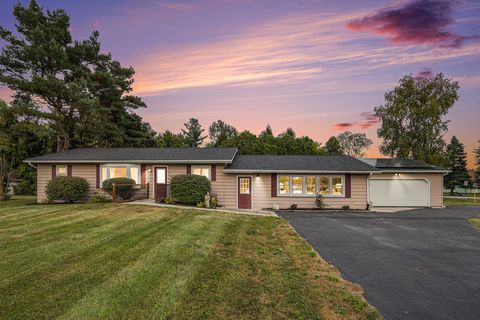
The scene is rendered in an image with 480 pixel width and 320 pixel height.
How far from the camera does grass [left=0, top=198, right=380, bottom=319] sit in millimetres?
3799

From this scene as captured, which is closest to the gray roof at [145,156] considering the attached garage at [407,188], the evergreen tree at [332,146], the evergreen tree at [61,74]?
the evergreen tree at [61,74]

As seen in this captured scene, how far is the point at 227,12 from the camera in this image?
16172mm

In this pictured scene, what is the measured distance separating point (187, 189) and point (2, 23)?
2119 centimetres

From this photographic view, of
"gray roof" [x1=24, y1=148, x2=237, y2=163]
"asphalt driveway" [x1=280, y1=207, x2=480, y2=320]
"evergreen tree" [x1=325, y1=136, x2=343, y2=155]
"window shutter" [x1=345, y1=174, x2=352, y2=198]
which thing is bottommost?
"asphalt driveway" [x1=280, y1=207, x2=480, y2=320]

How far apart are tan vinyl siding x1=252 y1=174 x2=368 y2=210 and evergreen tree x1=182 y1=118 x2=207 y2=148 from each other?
4090 centimetres

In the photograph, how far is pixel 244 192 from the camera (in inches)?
649

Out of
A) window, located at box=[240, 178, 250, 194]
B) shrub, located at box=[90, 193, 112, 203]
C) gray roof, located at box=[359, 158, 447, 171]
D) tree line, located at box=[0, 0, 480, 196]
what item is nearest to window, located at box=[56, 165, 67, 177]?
shrub, located at box=[90, 193, 112, 203]

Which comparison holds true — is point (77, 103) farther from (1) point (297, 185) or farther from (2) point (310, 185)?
(2) point (310, 185)

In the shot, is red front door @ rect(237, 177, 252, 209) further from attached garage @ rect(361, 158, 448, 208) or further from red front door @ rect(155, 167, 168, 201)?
attached garage @ rect(361, 158, 448, 208)

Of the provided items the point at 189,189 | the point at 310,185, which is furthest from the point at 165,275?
the point at 310,185

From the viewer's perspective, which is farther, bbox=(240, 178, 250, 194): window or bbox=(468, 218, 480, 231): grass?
bbox=(240, 178, 250, 194): window

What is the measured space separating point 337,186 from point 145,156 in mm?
13183

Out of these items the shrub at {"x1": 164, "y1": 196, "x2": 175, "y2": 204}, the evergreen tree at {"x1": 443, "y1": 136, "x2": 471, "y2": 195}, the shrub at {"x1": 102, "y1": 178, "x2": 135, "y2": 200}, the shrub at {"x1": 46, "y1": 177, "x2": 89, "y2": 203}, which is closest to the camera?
the shrub at {"x1": 164, "y1": 196, "x2": 175, "y2": 204}

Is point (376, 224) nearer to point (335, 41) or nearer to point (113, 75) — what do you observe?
point (335, 41)
